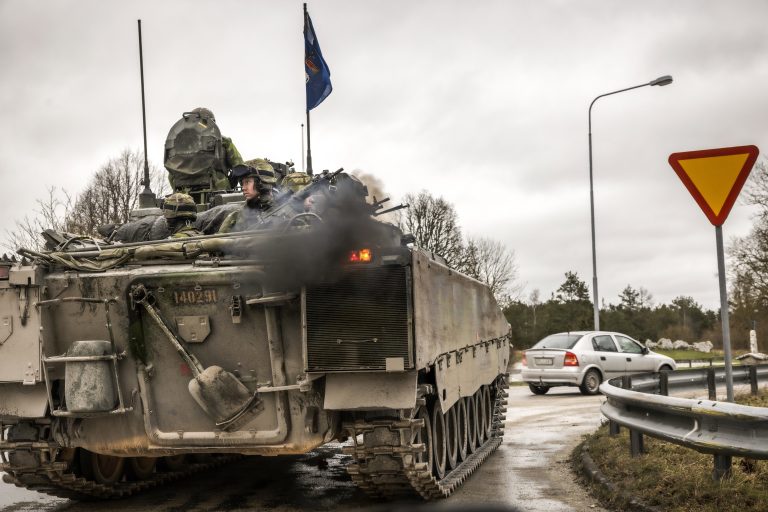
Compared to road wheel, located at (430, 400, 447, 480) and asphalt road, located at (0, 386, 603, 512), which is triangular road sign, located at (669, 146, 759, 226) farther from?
road wheel, located at (430, 400, 447, 480)

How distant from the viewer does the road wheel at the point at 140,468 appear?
8.77 meters

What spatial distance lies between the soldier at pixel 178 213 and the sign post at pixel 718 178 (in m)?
4.13

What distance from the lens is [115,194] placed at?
1102 inches

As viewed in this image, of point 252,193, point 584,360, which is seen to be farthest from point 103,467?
point 584,360

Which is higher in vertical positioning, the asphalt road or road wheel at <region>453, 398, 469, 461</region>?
road wheel at <region>453, 398, 469, 461</region>

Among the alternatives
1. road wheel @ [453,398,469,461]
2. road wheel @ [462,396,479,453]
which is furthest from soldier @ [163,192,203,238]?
road wheel @ [462,396,479,453]

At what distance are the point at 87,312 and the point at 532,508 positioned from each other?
379 centimetres

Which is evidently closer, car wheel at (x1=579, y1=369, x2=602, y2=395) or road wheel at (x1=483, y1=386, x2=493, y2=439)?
road wheel at (x1=483, y1=386, x2=493, y2=439)

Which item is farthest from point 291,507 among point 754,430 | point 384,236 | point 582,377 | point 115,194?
point 115,194

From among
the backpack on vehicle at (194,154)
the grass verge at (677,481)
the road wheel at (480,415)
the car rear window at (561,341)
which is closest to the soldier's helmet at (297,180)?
the backpack on vehicle at (194,154)

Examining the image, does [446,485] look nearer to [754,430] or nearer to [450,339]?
[450,339]

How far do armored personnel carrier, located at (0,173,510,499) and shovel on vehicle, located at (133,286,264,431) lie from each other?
10 millimetres

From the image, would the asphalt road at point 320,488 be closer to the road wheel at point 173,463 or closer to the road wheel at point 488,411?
the road wheel at point 173,463

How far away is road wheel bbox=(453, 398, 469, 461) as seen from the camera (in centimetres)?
965
